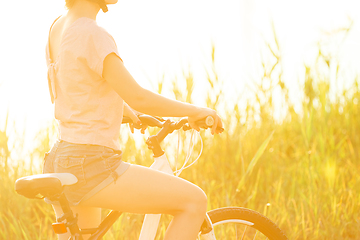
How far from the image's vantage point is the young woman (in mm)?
1793

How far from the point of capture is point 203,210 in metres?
2.00

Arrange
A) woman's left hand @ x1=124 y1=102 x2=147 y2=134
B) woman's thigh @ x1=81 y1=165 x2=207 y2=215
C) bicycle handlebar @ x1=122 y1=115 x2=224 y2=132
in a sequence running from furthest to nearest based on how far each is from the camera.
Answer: woman's left hand @ x1=124 y1=102 x2=147 y2=134 < bicycle handlebar @ x1=122 y1=115 x2=224 y2=132 < woman's thigh @ x1=81 y1=165 x2=207 y2=215

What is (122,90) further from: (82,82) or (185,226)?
(185,226)

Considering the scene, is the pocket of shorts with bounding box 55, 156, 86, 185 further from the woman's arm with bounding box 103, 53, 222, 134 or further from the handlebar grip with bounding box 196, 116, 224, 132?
the handlebar grip with bounding box 196, 116, 224, 132

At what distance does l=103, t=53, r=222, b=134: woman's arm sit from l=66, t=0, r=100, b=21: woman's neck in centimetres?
24

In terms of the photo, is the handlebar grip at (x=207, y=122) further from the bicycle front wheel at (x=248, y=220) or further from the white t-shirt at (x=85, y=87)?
the bicycle front wheel at (x=248, y=220)

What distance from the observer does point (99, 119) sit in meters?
1.85

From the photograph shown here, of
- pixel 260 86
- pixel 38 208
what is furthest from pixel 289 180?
pixel 38 208

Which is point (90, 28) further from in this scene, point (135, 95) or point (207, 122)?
point (207, 122)

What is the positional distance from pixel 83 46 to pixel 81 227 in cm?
78

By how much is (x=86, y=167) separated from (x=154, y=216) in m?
0.49

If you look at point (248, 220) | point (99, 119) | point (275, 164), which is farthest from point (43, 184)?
point (275, 164)

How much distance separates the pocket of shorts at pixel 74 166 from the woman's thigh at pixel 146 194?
0.10 metres

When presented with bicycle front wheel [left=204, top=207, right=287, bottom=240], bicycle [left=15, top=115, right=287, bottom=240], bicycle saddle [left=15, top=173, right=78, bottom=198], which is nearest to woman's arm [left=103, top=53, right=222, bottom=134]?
bicycle [left=15, top=115, right=287, bottom=240]
